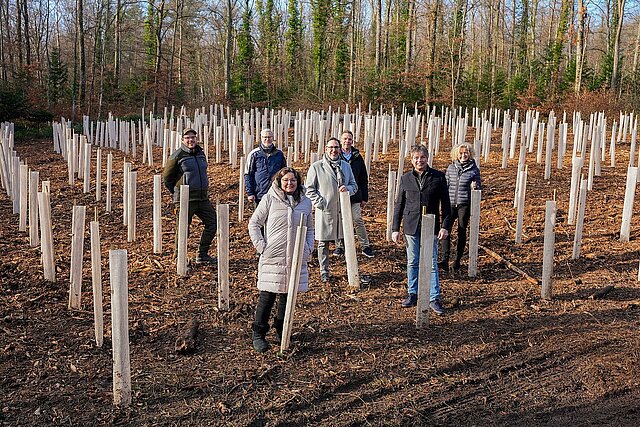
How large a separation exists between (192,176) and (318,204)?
1474 millimetres

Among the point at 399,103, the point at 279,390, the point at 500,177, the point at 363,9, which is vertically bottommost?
the point at 279,390

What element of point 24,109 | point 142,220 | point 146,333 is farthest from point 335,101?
point 146,333

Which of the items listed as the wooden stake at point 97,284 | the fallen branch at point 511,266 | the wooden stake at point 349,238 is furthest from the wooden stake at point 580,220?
the wooden stake at point 97,284

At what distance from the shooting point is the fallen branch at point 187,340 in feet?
15.8

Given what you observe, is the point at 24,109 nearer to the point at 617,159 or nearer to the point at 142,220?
the point at 142,220

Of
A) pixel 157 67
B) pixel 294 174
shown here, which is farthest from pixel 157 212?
pixel 157 67

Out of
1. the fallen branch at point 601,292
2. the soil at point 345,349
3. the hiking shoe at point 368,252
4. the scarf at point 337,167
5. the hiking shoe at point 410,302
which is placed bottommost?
the soil at point 345,349

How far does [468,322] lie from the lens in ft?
18.2

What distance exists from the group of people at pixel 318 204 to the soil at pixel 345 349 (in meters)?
0.35

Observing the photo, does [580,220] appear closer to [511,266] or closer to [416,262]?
[511,266]

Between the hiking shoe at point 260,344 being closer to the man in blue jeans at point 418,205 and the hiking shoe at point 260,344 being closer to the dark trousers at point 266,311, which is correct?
the dark trousers at point 266,311

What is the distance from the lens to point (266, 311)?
4.86 meters

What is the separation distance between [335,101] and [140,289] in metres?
27.4

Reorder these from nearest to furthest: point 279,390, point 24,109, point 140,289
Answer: point 279,390 < point 140,289 < point 24,109
